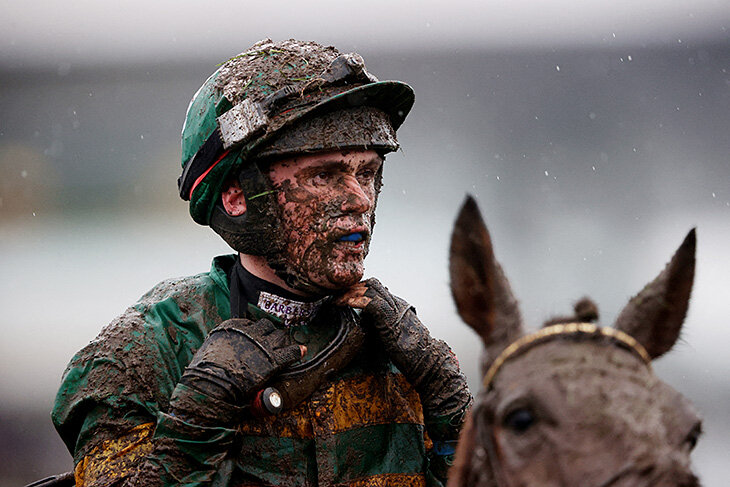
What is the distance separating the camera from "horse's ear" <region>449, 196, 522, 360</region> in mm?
2039

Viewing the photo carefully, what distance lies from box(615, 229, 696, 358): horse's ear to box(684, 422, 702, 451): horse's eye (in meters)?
0.25

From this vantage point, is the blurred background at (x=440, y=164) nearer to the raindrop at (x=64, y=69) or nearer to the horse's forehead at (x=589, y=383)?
the raindrop at (x=64, y=69)

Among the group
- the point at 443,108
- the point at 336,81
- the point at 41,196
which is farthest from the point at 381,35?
the point at 336,81

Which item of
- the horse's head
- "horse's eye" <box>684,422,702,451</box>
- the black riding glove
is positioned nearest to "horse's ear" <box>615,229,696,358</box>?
the horse's head

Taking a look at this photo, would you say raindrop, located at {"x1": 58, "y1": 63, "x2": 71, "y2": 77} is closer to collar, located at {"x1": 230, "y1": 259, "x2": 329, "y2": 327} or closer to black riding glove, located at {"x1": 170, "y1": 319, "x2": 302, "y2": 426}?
collar, located at {"x1": 230, "y1": 259, "x2": 329, "y2": 327}

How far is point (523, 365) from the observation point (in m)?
1.88

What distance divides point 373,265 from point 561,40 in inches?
126

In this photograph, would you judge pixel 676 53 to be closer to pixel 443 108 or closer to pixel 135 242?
pixel 443 108

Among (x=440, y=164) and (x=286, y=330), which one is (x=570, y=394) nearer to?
(x=286, y=330)

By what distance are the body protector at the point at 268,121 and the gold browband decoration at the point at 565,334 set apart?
123 cm

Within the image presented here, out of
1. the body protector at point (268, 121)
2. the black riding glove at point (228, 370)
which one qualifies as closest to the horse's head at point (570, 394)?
the black riding glove at point (228, 370)

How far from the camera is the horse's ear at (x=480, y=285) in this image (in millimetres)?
2039

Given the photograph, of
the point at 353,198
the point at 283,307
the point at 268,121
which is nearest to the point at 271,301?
the point at 283,307

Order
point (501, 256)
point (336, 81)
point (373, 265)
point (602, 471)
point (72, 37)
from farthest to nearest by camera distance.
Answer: point (72, 37)
point (501, 256)
point (373, 265)
point (336, 81)
point (602, 471)
